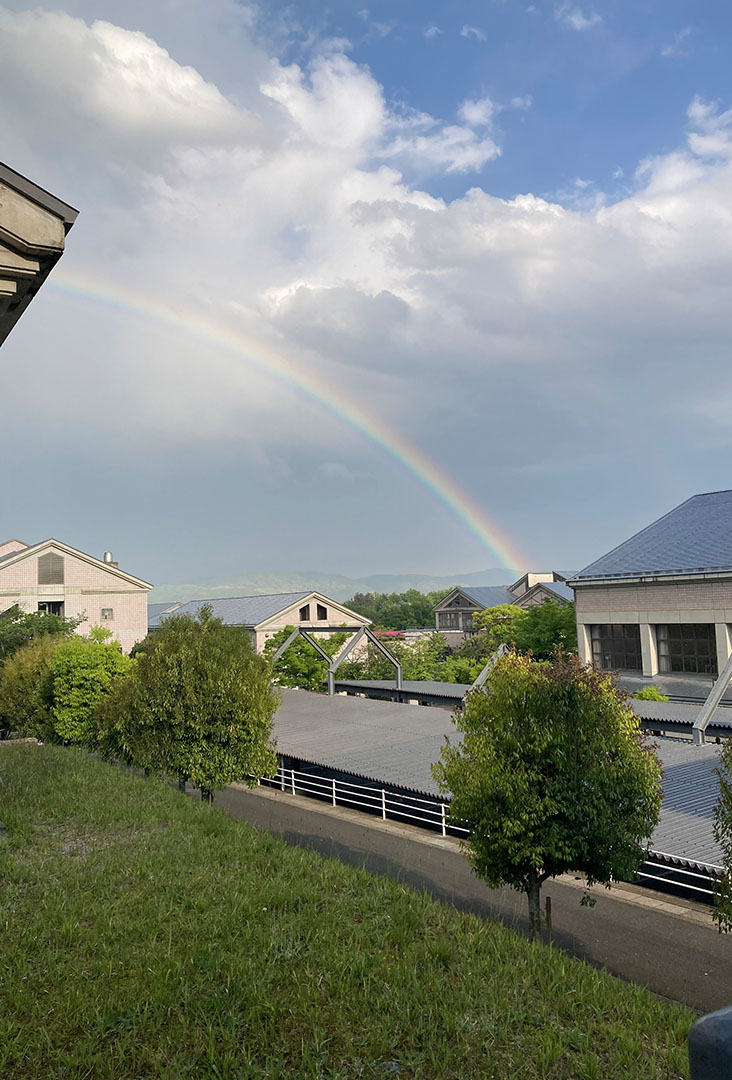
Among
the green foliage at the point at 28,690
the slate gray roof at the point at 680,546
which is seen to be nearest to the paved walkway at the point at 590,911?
the green foliage at the point at 28,690

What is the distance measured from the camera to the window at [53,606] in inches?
2559

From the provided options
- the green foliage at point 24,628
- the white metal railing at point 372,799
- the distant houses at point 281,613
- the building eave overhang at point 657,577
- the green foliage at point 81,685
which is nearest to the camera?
the white metal railing at point 372,799

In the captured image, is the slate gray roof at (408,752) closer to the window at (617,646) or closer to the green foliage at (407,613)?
the window at (617,646)

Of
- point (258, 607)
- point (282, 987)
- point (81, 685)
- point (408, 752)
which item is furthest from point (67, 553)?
point (282, 987)

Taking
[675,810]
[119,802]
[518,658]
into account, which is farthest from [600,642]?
[119,802]

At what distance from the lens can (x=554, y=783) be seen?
12172 mm

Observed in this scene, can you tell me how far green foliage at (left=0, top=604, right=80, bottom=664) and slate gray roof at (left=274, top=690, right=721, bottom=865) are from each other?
909 inches

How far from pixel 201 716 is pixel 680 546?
30.8 meters

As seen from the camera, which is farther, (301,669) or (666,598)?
(301,669)

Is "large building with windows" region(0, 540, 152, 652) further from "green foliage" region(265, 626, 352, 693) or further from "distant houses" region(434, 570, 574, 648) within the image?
"distant houses" region(434, 570, 574, 648)

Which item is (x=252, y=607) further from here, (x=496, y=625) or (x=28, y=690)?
(x=28, y=690)

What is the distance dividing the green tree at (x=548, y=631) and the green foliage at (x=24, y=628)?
35364 millimetres

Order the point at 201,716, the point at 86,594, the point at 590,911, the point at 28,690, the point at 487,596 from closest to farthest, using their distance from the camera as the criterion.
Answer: the point at 590,911
the point at 201,716
the point at 28,690
the point at 86,594
the point at 487,596

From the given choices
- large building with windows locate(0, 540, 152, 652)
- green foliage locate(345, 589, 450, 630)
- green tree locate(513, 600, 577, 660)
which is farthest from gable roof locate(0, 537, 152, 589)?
green foliage locate(345, 589, 450, 630)
